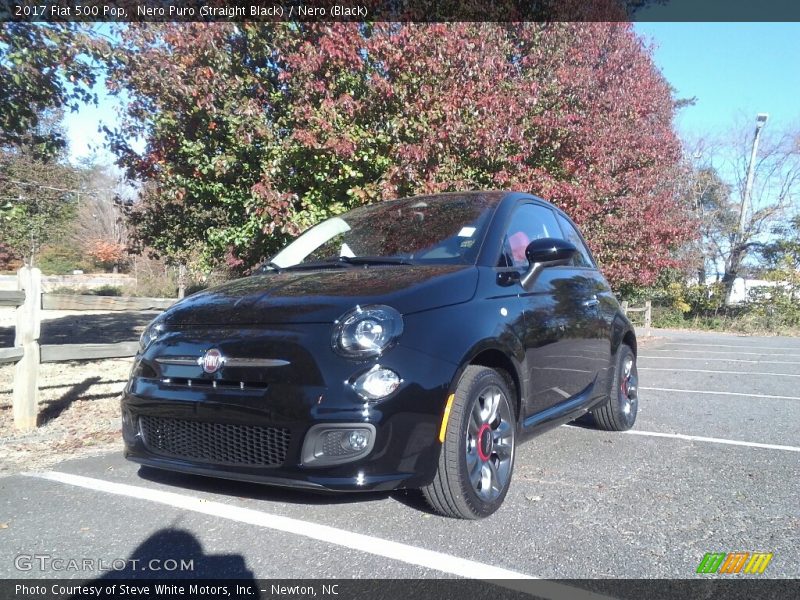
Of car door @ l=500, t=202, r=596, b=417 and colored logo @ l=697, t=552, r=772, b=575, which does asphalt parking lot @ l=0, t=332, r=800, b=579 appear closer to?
colored logo @ l=697, t=552, r=772, b=575

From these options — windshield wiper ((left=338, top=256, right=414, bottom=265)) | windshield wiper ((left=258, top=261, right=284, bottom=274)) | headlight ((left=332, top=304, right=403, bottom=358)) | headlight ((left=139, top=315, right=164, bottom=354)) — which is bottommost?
headlight ((left=139, top=315, right=164, bottom=354))

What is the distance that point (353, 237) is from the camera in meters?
4.30

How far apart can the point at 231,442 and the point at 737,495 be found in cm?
284

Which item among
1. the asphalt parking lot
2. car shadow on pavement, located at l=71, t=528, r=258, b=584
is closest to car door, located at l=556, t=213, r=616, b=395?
the asphalt parking lot

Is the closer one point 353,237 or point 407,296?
point 407,296

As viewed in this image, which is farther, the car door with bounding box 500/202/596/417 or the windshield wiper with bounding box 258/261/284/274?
the windshield wiper with bounding box 258/261/284/274

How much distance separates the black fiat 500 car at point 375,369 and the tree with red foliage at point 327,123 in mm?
2971

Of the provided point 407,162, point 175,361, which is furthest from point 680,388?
point 175,361

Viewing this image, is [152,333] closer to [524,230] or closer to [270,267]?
[270,267]

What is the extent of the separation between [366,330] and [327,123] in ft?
14.2

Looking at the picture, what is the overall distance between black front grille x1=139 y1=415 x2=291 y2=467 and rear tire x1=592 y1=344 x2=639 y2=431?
3081mm

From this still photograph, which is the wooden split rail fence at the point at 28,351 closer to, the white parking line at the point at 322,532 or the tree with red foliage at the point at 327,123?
the white parking line at the point at 322,532

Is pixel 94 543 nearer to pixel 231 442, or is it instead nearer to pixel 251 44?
pixel 231 442

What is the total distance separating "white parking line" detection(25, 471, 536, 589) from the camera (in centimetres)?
263
